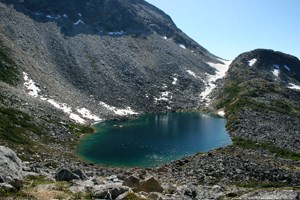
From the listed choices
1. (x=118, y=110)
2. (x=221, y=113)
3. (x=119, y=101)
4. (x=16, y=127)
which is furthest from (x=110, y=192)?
(x=221, y=113)

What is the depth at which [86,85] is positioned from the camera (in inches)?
5221

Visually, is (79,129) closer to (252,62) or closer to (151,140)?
(151,140)

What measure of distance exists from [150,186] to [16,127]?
48384mm

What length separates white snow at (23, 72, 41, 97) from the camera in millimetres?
103994

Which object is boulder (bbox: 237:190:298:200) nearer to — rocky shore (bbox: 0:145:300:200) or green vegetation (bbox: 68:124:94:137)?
rocky shore (bbox: 0:145:300:200)

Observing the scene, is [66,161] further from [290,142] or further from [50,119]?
[290,142]

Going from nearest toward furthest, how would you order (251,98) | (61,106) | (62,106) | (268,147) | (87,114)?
(268,147) → (61,106) → (62,106) → (87,114) → (251,98)

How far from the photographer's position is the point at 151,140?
90688mm

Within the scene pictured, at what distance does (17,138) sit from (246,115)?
66.1 metres

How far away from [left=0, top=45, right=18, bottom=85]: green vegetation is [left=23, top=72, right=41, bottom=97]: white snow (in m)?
2.80

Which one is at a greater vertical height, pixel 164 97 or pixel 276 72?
pixel 276 72

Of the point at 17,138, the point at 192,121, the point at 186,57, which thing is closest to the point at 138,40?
the point at 186,57

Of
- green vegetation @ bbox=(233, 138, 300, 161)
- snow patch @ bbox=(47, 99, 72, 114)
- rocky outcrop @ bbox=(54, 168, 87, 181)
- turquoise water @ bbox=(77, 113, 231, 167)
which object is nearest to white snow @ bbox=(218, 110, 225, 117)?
turquoise water @ bbox=(77, 113, 231, 167)

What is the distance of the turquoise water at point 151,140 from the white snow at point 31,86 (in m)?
19.0
